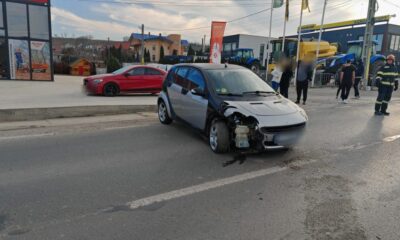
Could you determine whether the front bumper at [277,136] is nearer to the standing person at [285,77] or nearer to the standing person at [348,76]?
the standing person at [285,77]

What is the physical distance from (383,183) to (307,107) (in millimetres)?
7371

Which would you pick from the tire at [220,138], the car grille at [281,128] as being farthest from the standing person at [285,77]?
the tire at [220,138]

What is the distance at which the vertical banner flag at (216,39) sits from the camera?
585 inches

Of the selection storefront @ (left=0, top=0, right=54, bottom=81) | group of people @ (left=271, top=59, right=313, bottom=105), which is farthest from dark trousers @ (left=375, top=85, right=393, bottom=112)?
storefront @ (left=0, top=0, right=54, bottom=81)

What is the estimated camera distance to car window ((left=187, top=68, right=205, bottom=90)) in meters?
5.94

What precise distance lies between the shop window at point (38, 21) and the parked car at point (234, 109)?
15.6m

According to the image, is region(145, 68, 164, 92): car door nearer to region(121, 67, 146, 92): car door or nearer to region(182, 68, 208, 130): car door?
region(121, 67, 146, 92): car door

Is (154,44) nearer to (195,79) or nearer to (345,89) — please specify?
(345,89)

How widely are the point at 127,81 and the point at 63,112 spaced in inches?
186

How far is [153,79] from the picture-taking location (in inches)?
536

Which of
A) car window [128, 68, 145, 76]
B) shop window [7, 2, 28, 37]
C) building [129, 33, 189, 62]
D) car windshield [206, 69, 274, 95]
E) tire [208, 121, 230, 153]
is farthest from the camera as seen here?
building [129, 33, 189, 62]

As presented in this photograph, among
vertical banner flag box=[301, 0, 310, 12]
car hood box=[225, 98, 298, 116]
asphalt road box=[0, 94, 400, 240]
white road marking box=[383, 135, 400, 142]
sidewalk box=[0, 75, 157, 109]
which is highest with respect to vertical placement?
vertical banner flag box=[301, 0, 310, 12]

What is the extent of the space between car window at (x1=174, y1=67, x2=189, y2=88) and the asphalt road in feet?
3.82

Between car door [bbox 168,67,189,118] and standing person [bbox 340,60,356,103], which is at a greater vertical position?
standing person [bbox 340,60,356,103]
